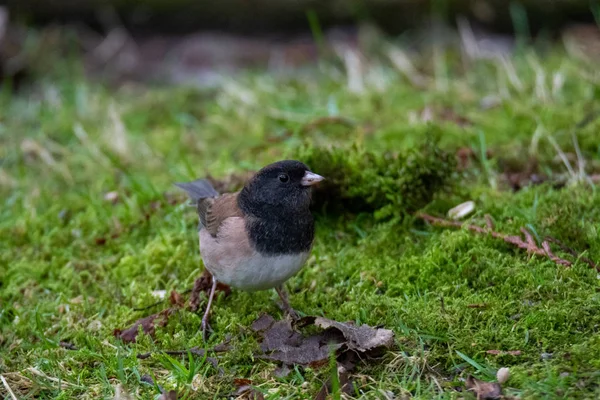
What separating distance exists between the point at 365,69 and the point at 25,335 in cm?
415

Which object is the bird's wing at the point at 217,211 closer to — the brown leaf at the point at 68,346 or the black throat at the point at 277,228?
the black throat at the point at 277,228

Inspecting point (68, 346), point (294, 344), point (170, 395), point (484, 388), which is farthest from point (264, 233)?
point (484, 388)

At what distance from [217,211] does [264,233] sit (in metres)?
0.43

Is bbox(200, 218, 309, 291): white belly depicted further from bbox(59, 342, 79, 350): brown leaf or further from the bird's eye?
bbox(59, 342, 79, 350): brown leaf

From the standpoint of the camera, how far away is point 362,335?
3020 millimetres

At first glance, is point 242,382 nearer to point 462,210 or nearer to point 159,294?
point 159,294

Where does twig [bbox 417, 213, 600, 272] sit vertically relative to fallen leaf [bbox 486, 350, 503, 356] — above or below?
above

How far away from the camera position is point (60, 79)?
7262 mm

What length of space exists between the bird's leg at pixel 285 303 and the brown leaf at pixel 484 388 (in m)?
0.91

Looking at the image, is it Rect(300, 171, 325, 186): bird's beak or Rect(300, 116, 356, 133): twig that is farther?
Rect(300, 116, 356, 133): twig

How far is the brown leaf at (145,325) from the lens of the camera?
3.40 meters

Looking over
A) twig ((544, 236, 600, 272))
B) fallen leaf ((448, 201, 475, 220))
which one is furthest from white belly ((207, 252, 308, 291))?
twig ((544, 236, 600, 272))

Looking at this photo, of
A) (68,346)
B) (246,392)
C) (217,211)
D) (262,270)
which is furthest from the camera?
(217,211)

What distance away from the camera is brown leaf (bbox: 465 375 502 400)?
263 cm
